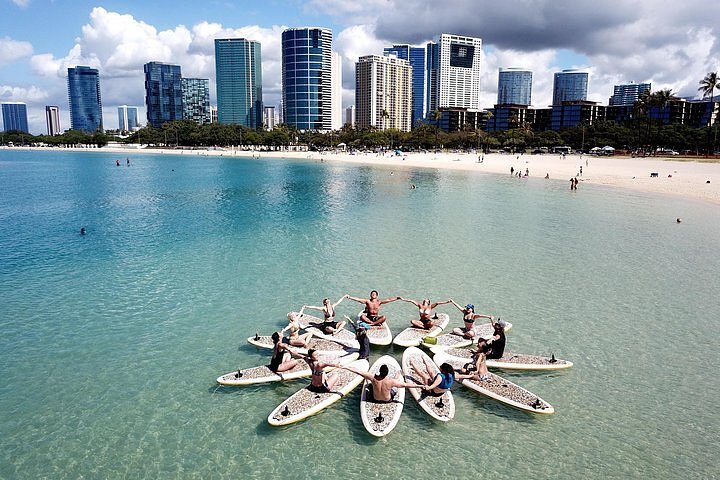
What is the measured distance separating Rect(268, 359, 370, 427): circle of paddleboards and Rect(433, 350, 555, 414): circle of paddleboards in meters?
3.32

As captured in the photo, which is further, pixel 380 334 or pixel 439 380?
pixel 380 334

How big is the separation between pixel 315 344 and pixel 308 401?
3.38 m

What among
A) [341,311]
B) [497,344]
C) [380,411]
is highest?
[497,344]

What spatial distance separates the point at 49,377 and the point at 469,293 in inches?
670

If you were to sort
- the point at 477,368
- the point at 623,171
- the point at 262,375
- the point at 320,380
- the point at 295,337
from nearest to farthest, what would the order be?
the point at 320,380 < the point at 477,368 < the point at 262,375 < the point at 295,337 < the point at 623,171

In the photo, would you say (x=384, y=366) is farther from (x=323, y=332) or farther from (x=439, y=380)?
(x=323, y=332)

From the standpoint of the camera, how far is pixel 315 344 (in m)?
16.2

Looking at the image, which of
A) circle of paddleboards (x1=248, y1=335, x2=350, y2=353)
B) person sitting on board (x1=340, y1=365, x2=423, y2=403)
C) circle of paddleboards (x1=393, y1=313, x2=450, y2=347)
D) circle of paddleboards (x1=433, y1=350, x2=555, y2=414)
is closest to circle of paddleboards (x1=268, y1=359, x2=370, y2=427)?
person sitting on board (x1=340, y1=365, x2=423, y2=403)

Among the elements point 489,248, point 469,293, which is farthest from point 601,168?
point 469,293

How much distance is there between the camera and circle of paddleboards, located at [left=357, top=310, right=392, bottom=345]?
16.6 m

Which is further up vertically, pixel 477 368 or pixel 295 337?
pixel 295 337

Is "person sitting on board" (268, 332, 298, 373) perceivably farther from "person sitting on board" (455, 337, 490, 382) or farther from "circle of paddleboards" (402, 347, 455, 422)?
"person sitting on board" (455, 337, 490, 382)

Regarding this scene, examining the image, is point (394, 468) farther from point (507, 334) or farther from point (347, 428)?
point (507, 334)

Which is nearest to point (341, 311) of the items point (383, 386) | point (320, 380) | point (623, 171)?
point (320, 380)
